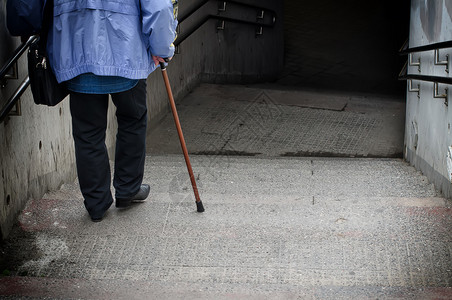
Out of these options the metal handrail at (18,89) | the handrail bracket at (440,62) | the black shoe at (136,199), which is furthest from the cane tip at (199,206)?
the handrail bracket at (440,62)

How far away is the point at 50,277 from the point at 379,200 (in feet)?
6.03

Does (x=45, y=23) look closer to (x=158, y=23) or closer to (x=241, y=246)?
(x=158, y=23)

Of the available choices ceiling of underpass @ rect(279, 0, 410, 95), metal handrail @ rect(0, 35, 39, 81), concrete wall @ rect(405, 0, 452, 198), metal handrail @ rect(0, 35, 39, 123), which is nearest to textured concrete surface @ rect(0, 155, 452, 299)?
concrete wall @ rect(405, 0, 452, 198)

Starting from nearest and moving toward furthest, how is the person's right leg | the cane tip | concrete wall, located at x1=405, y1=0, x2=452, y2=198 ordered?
the person's right leg < the cane tip < concrete wall, located at x1=405, y1=0, x2=452, y2=198

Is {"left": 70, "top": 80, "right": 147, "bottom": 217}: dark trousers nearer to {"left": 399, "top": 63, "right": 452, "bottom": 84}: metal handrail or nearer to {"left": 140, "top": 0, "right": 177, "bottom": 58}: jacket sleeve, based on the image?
{"left": 140, "top": 0, "right": 177, "bottom": 58}: jacket sleeve

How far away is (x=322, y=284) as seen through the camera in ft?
8.20

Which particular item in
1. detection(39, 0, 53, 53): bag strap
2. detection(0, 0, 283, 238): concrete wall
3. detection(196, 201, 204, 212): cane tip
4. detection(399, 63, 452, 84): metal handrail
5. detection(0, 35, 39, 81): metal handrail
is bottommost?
detection(196, 201, 204, 212): cane tip

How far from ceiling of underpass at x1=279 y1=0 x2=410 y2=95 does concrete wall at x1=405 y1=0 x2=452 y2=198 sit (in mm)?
5800

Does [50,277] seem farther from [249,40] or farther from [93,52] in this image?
[249,40]

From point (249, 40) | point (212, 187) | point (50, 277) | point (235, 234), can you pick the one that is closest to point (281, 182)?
point (212, 187)

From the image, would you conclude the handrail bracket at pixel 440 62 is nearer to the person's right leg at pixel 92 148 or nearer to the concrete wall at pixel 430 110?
the concrete wall at pixel 430 110

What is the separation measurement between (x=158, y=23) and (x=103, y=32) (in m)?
0.26

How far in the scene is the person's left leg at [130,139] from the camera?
3.04m

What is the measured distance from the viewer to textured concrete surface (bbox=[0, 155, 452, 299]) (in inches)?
94.9
